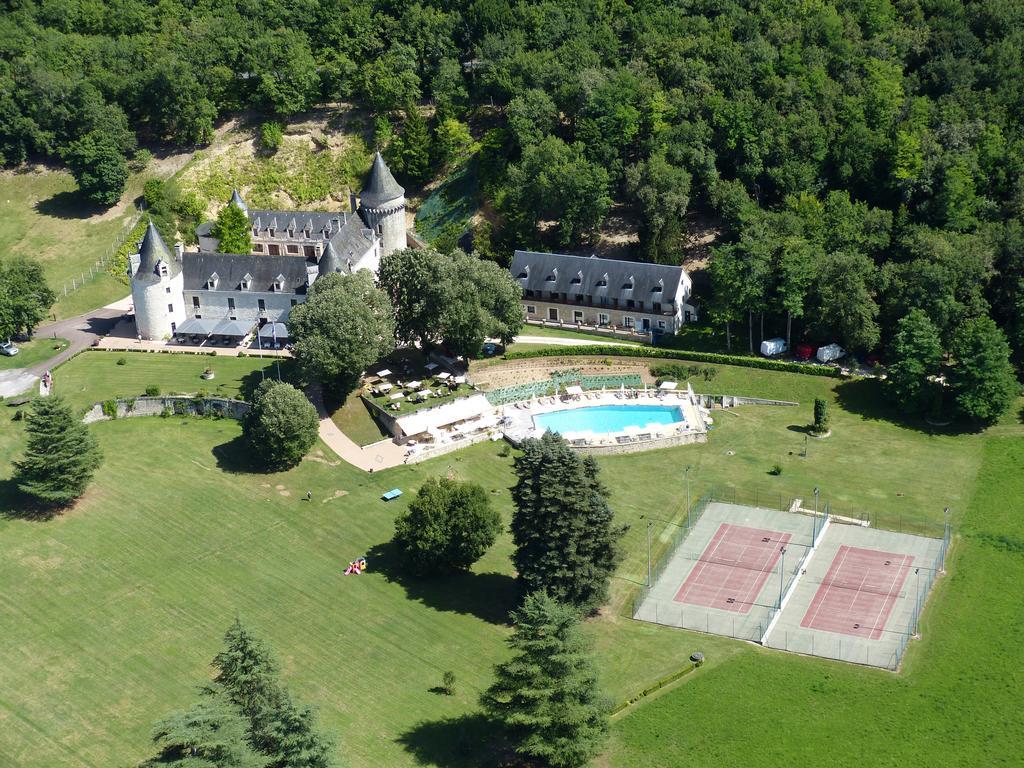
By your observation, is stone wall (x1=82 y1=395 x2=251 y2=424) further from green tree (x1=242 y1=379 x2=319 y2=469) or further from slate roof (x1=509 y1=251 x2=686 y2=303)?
slate roof (x1=509 y1=251 x2=686 y2=303)

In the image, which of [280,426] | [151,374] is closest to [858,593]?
[280,426]

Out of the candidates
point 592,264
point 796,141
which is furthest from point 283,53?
point 796,141

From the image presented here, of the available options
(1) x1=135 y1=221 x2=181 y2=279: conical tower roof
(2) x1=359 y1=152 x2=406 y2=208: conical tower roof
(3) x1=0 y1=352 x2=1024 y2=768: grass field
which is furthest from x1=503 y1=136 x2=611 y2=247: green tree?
(1) x1=135 y1=221 x2=181 y2=279: conical tower roof

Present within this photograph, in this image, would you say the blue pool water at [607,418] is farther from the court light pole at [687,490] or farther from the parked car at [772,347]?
the parked car at [772,347]

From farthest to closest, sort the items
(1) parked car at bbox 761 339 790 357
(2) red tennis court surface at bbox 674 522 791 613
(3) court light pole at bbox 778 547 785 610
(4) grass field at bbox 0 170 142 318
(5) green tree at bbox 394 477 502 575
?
(4) grass field at bbox 0 170 142 318 < (1) parked car at bbox 761 339 790 357 < (5) green tree at bbox 394 477 502 575 < (2) red tennis court surface at bbox 674 522 791 613 < (3) court light pole at bbox 778 547 785 610

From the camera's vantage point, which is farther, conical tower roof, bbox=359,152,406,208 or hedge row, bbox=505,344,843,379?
conical tower roof, bbox=359,152,406,208

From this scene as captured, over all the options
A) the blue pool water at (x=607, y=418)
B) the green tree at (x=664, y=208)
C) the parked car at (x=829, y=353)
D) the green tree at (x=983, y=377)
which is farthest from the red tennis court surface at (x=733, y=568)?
the green tree at (x=664, y=208)
